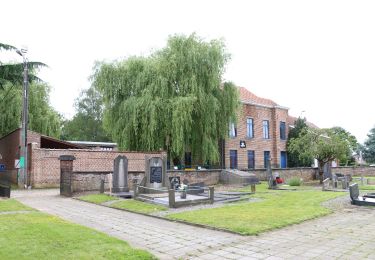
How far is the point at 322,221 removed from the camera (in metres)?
10.1

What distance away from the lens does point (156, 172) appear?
1725cm

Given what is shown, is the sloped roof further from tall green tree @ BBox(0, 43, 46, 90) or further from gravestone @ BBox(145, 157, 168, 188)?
gravestone @ BBox(145, 157, 168, 188)

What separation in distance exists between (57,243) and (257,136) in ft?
110

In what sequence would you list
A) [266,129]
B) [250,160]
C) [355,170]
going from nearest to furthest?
1. [250,160]
2. [355,170]
3. [266,129]

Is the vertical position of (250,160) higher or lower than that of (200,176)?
higher

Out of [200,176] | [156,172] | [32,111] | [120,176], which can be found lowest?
[200,176]

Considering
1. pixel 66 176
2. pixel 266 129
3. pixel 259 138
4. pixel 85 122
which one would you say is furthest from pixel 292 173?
pixel 85 122

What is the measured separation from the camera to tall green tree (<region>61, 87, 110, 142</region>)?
191ft

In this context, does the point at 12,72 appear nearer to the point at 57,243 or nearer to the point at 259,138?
the point at 57,243

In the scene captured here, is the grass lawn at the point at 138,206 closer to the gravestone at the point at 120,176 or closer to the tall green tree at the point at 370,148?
the gravestone at the point at 120,176

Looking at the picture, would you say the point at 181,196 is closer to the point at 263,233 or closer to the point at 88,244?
the point at 263,233

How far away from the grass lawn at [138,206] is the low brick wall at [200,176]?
9102 mm

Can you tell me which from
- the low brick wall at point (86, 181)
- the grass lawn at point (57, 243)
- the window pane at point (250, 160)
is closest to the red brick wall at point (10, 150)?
the low brick wall at point (86, 181)

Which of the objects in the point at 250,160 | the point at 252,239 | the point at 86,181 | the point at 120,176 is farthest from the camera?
the point at 250,160
